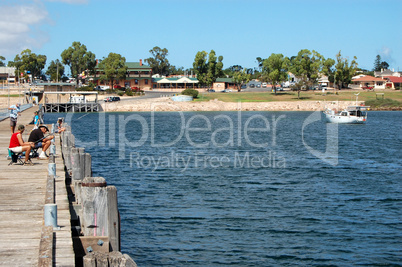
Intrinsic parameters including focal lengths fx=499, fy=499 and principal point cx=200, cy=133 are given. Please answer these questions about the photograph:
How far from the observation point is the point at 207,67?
152500 millimetres

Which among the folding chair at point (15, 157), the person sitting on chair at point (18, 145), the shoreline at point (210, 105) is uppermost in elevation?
the shoreline at point (210, 105)

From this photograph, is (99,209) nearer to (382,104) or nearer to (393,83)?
(382,104)

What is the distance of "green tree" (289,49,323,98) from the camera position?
5433 inches

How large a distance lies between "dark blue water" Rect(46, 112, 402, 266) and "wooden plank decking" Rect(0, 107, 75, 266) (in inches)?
145

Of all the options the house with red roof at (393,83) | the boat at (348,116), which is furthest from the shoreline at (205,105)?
the house with red roof at (393,83)

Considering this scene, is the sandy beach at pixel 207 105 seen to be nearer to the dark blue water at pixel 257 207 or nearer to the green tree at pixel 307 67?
the green tree at pixel 307 67

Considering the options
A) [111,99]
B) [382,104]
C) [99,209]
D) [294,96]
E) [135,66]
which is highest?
[135,66]

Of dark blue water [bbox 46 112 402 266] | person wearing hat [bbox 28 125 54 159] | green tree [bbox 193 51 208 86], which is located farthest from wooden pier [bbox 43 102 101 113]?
person wearing hat [bbox 28 125 54 159]

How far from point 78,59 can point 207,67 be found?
45.2m

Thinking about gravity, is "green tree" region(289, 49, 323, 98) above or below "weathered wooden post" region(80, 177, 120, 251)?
above

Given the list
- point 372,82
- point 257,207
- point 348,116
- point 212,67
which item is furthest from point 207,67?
point 257,207

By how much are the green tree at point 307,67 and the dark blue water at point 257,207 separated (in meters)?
97.0

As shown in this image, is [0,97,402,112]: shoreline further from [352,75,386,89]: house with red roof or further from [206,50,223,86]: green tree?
[352,75,386,89]: house with red roof

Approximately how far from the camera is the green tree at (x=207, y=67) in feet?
493
